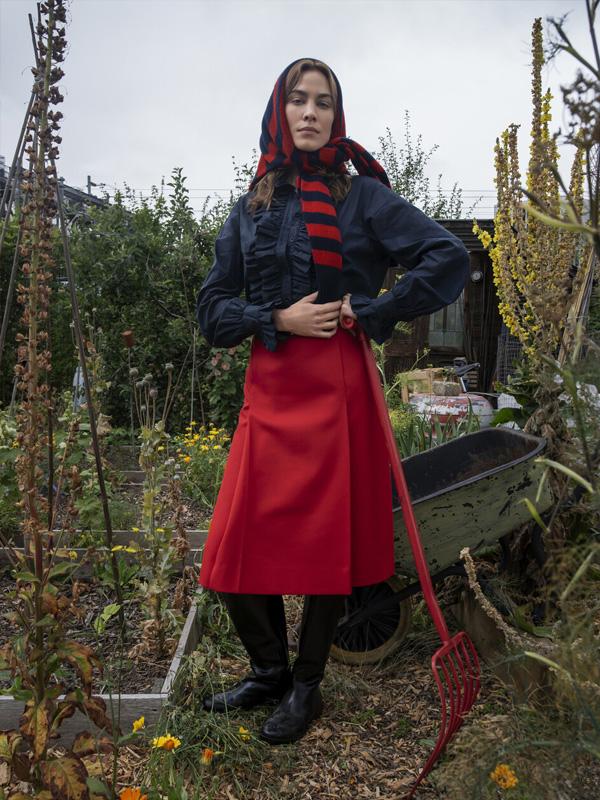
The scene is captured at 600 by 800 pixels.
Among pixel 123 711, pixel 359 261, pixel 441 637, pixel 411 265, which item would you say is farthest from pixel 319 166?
pixel 123 711

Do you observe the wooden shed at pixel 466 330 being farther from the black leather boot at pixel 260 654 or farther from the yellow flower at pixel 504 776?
the yellow flower at pixel 504 776

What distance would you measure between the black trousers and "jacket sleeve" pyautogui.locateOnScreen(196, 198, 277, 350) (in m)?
0.82

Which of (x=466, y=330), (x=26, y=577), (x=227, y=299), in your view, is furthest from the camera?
(x=466, y=330)

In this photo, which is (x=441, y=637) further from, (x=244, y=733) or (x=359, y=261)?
(x=359, y=261)

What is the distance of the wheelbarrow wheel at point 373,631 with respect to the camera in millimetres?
2803

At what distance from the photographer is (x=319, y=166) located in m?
2.33

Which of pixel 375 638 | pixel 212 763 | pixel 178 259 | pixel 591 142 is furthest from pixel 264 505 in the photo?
pixel 178 259

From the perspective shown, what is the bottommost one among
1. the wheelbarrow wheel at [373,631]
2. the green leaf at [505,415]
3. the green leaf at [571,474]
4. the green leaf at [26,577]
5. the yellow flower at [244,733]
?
the yellow flower at [244,733]

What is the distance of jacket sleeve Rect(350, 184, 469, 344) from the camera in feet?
7.19

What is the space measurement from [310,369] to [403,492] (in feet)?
1.50

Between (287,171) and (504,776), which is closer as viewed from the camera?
(504,776)

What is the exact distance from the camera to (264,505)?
222 cm

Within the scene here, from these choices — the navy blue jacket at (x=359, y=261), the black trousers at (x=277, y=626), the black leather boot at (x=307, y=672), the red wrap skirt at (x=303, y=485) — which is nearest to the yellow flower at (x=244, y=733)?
the black leather boot at (x=307, y=672)

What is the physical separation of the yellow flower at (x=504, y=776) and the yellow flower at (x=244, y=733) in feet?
3.40
